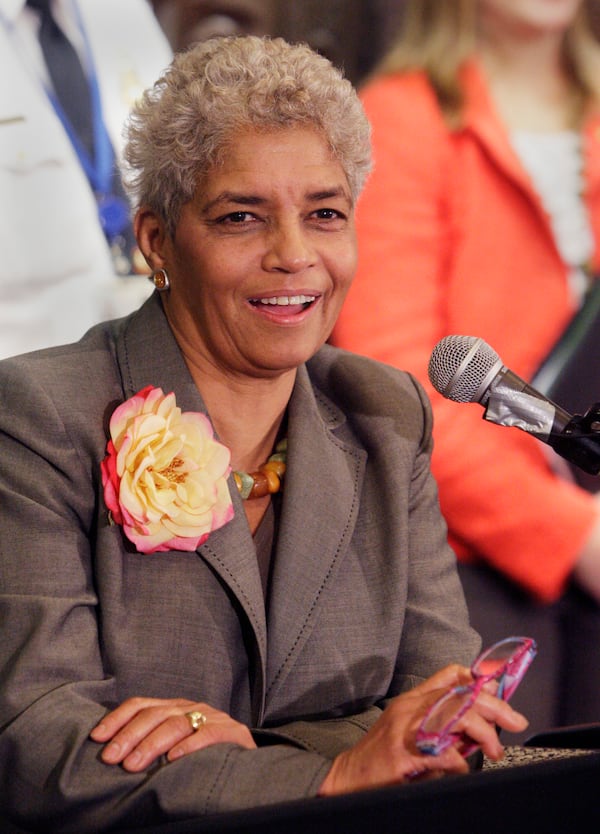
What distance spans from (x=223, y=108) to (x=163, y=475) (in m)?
0.64

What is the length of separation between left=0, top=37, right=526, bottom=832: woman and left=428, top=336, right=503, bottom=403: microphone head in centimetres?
41

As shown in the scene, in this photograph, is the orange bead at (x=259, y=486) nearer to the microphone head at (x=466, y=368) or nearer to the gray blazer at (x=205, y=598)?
the gray blazer at (x=205, y=598)

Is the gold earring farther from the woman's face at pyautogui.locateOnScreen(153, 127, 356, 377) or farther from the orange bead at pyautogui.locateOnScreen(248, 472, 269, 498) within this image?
the orange bead at pyautogui.locateOnScreen(248, 472, 269, 498)

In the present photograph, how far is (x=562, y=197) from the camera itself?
8.59 feet

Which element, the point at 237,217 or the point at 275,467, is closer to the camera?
the point at 237,217

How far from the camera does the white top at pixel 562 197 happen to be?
262 cm

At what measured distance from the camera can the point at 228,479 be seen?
1.84 meters

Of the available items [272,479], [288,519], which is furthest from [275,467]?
[288,519]

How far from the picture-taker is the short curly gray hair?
180cm

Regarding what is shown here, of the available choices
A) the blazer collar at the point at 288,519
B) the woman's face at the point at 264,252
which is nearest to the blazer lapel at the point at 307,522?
the blazer collar at the point at 288,519

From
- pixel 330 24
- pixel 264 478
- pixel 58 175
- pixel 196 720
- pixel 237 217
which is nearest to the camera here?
pixel 196 720

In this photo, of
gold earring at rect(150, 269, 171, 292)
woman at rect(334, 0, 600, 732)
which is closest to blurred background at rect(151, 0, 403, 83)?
woman at rect(334, 0, 600, 732)

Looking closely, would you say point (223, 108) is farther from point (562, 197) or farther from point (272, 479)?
point (562, 197)

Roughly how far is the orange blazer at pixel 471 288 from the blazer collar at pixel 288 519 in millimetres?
612
